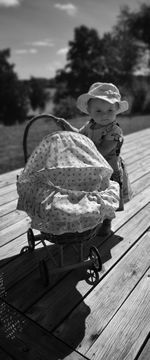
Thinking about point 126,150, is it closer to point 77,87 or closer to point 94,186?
point 94,186

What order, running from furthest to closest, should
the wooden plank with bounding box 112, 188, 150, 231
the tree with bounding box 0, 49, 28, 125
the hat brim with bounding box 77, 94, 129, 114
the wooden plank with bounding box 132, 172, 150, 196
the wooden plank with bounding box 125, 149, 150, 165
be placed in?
the tree with bounding box 0, 49, 28, 125, the wooden plank with bounding box 125, 149, 150, 165, the wooden plank with bounding box 132, 172, 150, 196, the wooden plank with bounding box 112, 188, 150, 231, the hat brim with bounding box 77, 94, 129, 114

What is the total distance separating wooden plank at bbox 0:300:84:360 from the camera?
1.81 meters

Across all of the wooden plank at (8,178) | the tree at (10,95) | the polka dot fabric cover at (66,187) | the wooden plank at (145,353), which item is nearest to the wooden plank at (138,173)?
the wooden plank at (8,178)

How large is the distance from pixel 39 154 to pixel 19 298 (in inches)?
40.8

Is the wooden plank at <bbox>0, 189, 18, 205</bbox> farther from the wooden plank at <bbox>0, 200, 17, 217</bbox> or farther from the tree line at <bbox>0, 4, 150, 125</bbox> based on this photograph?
the tree line at <bbox>0, 4, 150, 125</bbox>

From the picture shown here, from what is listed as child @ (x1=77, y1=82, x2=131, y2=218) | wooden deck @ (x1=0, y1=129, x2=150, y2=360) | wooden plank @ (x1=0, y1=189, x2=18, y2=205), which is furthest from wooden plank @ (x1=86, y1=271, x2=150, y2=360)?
wooden plank @ (x1=0, y1=189, x2=18, y2=205)

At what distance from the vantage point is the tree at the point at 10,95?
4500 centimetres

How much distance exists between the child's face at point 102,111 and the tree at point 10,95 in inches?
1723

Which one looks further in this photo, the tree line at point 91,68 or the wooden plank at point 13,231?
the tree line at point 91,68

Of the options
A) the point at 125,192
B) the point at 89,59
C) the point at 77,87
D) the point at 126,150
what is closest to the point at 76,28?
the point at 89,59

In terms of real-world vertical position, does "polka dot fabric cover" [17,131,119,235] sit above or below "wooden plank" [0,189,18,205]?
above

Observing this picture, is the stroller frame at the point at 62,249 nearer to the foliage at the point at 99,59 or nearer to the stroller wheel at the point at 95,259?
the stroller wheel at the point at 95,259

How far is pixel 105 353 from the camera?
1815 millimetres

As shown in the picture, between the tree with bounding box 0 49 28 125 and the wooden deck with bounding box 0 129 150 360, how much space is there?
144 ft
